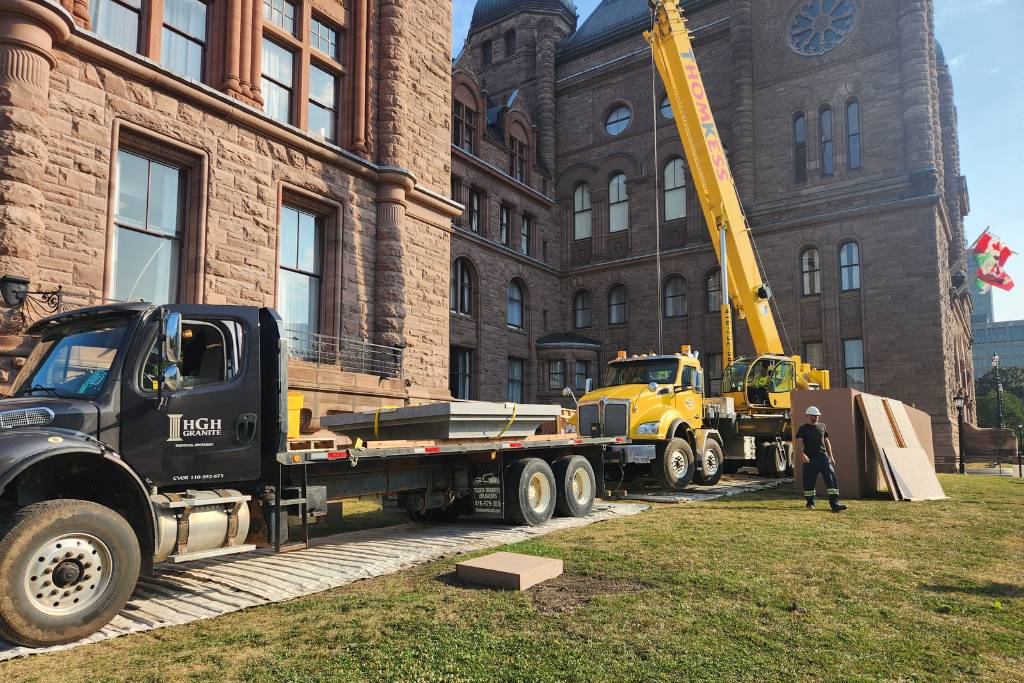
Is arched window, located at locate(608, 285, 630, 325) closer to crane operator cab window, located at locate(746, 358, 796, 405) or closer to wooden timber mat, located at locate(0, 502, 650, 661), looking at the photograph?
crane operator cab window, located at locate(746, 358, 796, 405)

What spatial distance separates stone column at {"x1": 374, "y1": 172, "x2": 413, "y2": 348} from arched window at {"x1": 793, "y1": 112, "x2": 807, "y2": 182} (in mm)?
20839

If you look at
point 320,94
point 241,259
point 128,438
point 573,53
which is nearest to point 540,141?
point 573,53

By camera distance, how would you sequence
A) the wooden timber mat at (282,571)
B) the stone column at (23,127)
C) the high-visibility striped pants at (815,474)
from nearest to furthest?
the wooden timber mat at (282,571), the stone column at (23,127), the high-visibility striped pants at (815,474)

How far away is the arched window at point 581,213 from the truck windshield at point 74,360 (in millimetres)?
32514

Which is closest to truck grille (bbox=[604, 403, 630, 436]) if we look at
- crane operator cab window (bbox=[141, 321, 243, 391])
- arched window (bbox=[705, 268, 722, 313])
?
crane operator cab window (bbox=[141, 321, 243, 391])

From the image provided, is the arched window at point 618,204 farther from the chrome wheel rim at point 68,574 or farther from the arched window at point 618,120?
the chrome wheel rim at point 68,574

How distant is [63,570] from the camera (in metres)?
4.97

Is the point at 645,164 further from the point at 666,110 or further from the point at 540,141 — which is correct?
the point at 540,141

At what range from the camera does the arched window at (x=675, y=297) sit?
3403 cm

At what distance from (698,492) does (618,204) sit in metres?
24.3

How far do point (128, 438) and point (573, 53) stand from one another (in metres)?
37.1

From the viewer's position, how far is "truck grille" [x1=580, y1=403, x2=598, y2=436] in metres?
14.1

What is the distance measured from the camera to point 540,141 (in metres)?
38.4

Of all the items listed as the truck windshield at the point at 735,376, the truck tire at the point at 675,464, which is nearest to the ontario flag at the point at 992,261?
the truck windshield at the point at 735,376
